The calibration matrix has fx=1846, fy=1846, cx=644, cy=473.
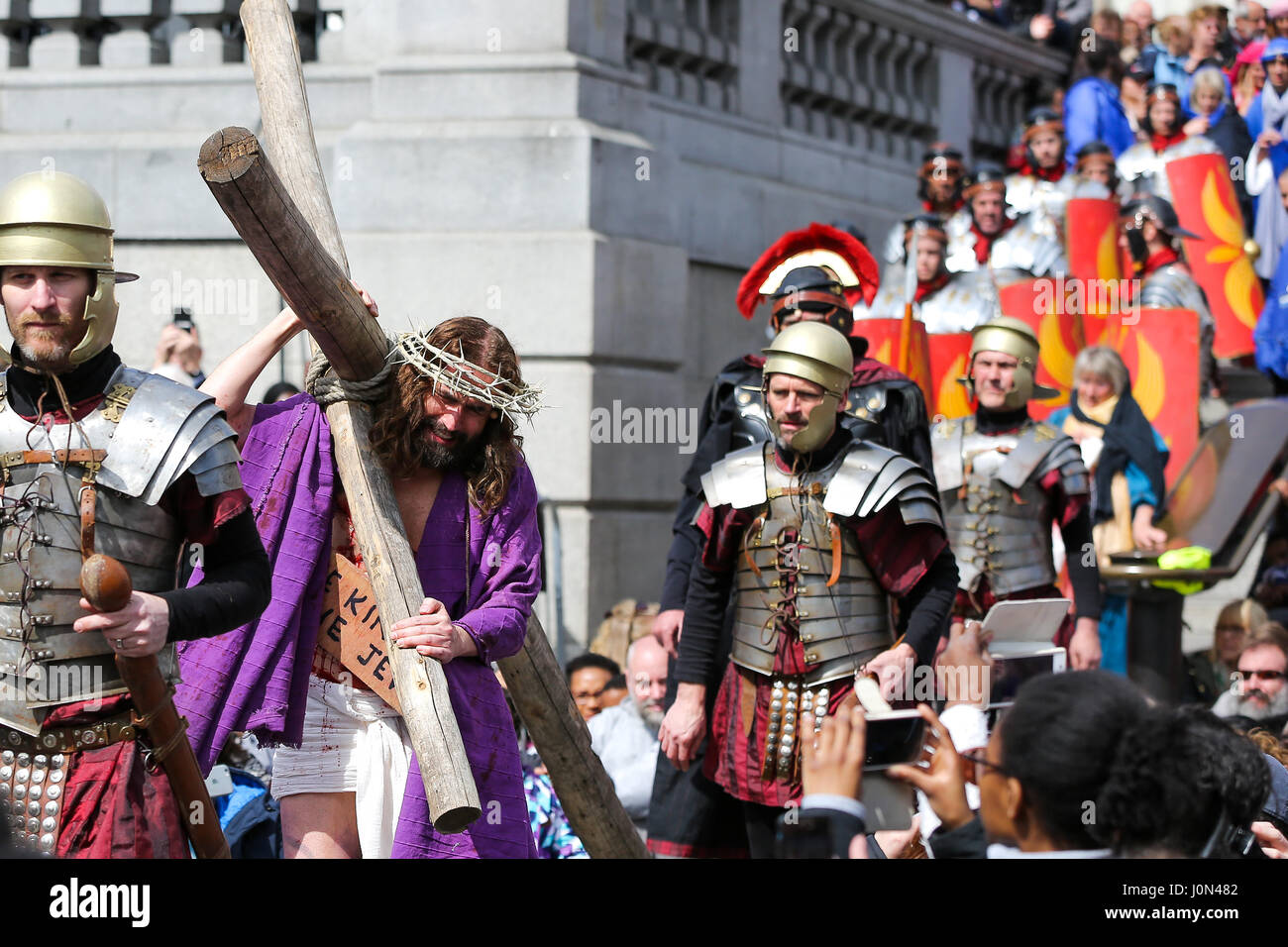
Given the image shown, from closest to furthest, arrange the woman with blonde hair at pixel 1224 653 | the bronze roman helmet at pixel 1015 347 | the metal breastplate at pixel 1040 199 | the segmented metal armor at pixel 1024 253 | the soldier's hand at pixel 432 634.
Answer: the soldier's hand at pixel 432 634 < the bronze roman helmet at pixel 1015 347 < the woman with blonde hair at pixel 1224 653 < the segmented metal armor at pixel 1024 253 < the metal breastplate at pixel 1040 199

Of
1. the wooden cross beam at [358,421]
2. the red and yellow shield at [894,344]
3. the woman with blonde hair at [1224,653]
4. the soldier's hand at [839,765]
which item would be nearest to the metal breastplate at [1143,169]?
the red and yellow shield at [894,344]

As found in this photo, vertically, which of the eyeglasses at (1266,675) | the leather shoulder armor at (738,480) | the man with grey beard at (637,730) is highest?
the leather shoulder armor at (738,480)

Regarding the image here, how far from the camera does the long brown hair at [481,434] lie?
163 inches

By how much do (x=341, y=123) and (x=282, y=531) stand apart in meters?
4.91

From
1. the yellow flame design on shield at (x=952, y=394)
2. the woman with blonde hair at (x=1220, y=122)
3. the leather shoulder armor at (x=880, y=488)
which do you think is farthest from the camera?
the woman with blonde hair at (x=1220, y=122)

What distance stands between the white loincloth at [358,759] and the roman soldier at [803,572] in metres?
1.00

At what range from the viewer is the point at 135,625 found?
3.12m

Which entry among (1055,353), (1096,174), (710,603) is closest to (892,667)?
(710,603)

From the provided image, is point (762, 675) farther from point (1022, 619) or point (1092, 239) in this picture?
point (1092, 239)

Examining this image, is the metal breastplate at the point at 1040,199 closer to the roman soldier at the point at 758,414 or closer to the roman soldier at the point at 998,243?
the roman soldier at the point at 998,243
